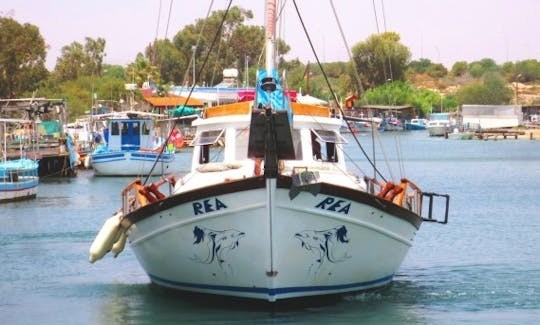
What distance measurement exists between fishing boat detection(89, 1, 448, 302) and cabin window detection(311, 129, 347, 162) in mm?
108

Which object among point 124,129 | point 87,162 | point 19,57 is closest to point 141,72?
point 19,57

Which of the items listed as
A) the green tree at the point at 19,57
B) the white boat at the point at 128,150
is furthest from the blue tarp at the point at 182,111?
the green tree at the point at 19,57

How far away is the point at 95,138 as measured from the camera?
293 ft

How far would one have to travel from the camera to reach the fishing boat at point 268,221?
68.2 feet

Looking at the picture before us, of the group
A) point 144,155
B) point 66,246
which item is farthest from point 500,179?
point 66,246

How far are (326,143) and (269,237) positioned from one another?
4456 millimetres

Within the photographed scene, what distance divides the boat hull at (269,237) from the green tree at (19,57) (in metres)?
80.5

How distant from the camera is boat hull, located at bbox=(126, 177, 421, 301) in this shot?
68.8ft

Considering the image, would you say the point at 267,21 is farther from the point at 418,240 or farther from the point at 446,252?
the point at 418,240

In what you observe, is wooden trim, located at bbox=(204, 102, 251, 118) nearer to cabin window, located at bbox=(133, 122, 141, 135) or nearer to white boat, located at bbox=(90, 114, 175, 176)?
white boat, located at bbox=(90, 114, 175, 176)

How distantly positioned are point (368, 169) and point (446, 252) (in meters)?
37.8

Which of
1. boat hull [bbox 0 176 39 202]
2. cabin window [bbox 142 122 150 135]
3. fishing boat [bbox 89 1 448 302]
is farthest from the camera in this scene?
cabin window [bbox 142 122 150 135]

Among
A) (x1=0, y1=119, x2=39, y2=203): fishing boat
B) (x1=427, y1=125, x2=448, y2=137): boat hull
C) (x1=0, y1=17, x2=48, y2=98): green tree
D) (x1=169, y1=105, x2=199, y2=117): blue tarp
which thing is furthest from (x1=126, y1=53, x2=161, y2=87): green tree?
(x1=169, y1=105, x2=199, y2=117): blue tarp

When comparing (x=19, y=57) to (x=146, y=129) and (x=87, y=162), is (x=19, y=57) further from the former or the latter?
(x=146, y=129)
